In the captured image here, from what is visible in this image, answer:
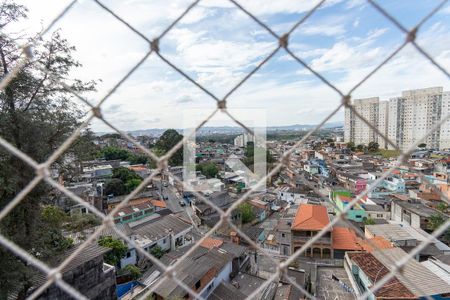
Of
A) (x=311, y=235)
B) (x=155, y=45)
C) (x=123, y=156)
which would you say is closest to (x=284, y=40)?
(x=155, y=45)

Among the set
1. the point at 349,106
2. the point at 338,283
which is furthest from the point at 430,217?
the point at 349,106

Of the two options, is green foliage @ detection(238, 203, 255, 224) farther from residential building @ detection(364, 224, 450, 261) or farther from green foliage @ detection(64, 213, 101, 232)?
green foliage @ detection(64, 213, 101, 232)

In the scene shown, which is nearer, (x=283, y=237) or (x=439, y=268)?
(x=439, y=268)

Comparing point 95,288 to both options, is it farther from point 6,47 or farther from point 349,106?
point 349,106

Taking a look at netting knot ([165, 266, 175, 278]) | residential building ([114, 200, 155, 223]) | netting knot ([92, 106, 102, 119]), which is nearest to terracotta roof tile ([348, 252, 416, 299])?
netting knot ([165, 266, 175, 278])

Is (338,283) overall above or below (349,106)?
below

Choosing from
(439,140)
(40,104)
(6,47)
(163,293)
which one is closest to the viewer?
(6,47)
